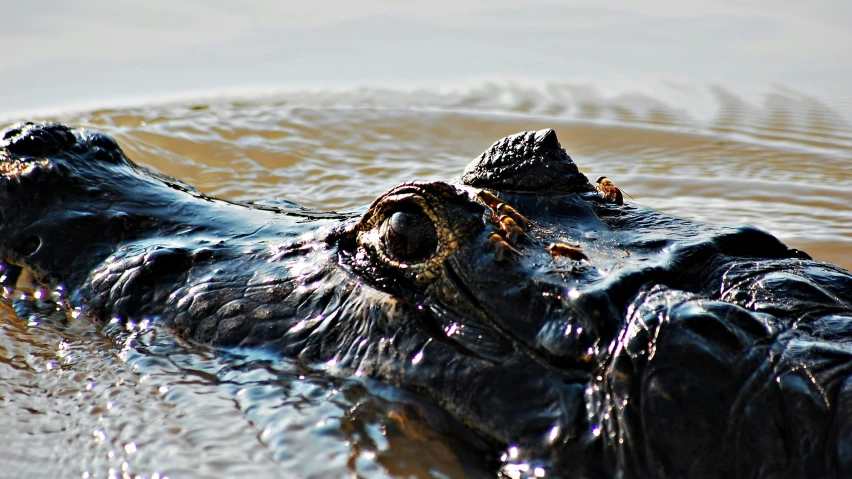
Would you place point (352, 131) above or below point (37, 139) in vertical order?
below

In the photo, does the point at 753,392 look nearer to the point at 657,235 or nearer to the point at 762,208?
the point at 657,235

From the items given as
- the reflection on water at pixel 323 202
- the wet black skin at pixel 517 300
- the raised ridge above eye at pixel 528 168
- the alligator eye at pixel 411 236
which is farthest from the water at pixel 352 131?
the raised ridge above eye at pixel 528 168

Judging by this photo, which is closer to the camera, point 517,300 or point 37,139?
point 517,300

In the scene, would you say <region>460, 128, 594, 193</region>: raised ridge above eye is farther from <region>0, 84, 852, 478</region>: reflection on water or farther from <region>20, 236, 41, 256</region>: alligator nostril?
<region>20, 236, 41, 256</region>: alligator nostril

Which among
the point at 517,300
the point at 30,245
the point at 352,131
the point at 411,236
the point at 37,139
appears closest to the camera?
the point at 517,300

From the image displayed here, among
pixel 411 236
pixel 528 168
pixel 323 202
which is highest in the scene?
pixel 528 168

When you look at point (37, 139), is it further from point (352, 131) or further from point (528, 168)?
point (352, 131)

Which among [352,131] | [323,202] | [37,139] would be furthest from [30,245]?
[352,131]

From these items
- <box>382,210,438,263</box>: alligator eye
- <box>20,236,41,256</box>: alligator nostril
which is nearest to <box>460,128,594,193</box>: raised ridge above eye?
→ <box>382,210,438,263</box>: alligator eye

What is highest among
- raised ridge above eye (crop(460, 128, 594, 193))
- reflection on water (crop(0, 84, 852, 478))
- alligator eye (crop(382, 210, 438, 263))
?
raised ridge above eye (crop(460, 128, 594, 193))
